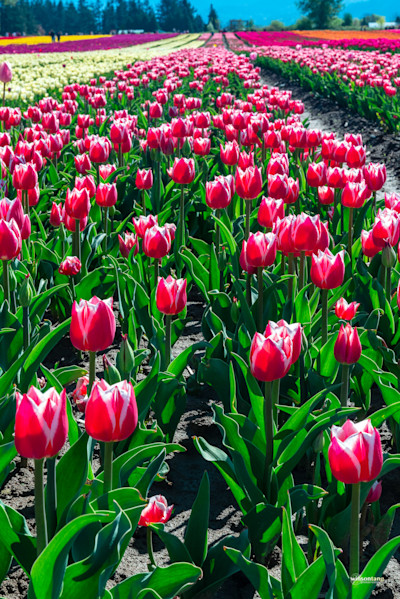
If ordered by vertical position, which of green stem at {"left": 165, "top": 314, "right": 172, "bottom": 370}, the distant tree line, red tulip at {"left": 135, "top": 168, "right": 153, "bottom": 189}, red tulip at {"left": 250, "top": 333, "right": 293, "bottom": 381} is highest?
the distant tree line

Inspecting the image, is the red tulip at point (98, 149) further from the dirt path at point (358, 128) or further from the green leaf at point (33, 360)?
the dirt path at point (358, 128)

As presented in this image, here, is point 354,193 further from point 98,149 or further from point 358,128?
point 358,128

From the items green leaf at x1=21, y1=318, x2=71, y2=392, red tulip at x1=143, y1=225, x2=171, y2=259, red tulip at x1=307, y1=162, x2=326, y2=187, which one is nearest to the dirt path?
red tulip at x1=307, y1=162, x2=326, y2=187

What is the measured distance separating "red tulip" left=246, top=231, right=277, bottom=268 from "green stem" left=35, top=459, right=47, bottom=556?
1384mm

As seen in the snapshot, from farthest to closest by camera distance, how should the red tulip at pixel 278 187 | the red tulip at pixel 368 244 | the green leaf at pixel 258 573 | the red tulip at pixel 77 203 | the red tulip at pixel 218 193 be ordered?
the red tulip at pixel 278 187 < the red tulip at pixel 218 193 < the red tulip at pixel 77 203 < the red tulip at pixel 368 244 < the green leaf at pixel 258 573

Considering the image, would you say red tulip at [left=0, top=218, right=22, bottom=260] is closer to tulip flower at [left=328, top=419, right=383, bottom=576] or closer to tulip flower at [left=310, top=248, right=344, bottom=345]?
tulip flower at [left=310, top=248, right=344, bottom=345]

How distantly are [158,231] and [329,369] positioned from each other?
93 centimetres

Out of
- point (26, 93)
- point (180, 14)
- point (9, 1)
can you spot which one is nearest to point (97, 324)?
point (26, 93)

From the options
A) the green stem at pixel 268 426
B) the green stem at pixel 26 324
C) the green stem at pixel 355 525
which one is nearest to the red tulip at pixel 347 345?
the green stem at pixel 268 426

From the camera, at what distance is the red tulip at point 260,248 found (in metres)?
2.67

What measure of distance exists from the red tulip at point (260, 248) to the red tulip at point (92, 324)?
88cm

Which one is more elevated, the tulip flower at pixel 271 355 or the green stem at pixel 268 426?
the tulip flower at pixel 271 355

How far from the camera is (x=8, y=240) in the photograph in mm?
2594

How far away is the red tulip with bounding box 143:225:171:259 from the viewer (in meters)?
2.92
